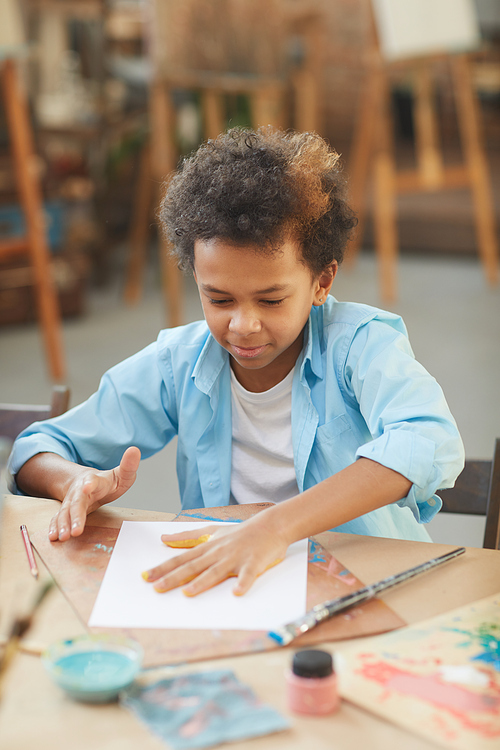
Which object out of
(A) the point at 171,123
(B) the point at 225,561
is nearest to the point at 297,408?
(B) the point at 225,561

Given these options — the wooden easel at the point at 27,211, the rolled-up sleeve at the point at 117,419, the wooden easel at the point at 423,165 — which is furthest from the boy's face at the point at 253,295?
the wooden easel at the point at 423,165

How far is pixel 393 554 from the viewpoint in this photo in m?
0.83

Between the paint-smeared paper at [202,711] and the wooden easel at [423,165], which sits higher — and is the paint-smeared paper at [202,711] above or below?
below

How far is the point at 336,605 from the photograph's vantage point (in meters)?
0.71

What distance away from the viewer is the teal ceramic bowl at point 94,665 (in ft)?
1.94

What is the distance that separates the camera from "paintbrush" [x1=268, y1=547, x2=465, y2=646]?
26.7 inches

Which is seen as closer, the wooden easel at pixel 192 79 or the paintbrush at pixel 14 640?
the paintbrush at pixel 14 640

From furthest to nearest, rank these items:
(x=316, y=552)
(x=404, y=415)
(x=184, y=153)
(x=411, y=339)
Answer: (x=184, y=153) < (x=411, y=339) < (x=404, y=415) < (x=316, y=552)

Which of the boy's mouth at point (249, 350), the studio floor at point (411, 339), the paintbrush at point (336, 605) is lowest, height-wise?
the studio floor at point (411, 339)

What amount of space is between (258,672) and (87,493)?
36cm

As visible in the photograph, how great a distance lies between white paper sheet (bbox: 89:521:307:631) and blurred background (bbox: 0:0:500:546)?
51.8 inches

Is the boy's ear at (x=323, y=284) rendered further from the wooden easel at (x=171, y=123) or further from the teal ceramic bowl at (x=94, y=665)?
the wooden easel at (x=171, y=123)

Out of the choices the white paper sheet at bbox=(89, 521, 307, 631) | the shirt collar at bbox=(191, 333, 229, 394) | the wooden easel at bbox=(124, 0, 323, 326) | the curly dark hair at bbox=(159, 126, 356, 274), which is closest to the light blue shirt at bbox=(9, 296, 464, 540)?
the shirt collar at bbox=(191, 333, 229, 394)

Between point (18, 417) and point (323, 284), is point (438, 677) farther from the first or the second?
point (18, 417)
